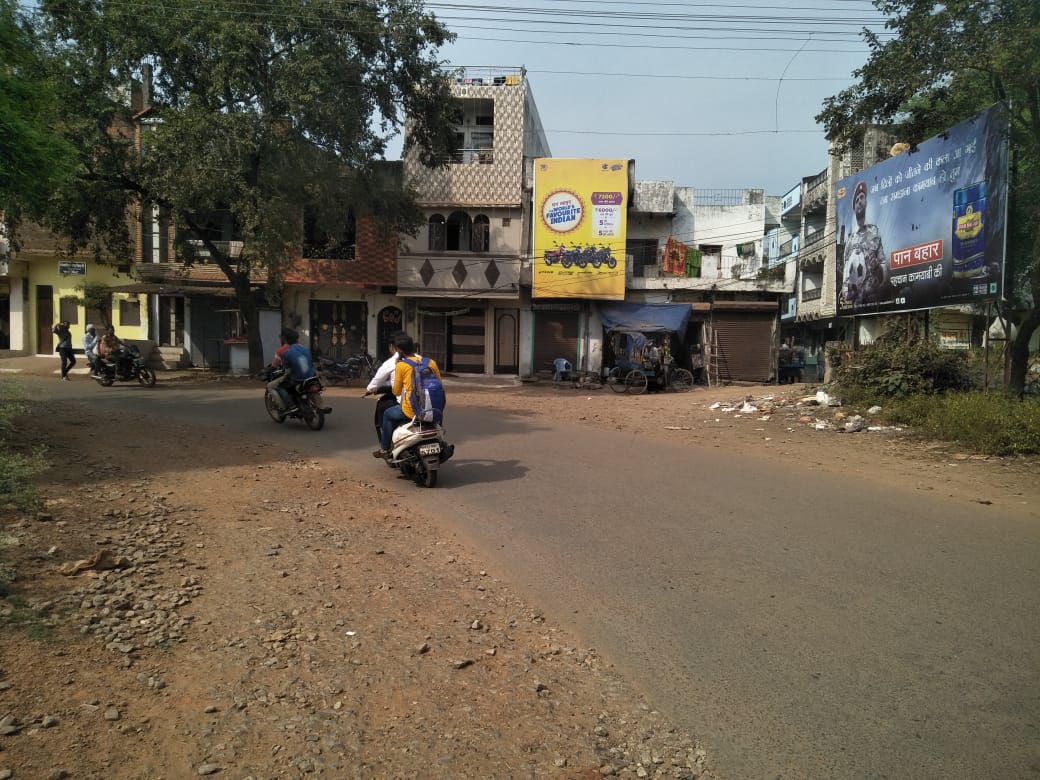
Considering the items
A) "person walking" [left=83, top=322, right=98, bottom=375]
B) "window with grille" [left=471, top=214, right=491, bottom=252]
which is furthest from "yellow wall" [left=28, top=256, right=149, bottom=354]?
"window with grille" [left=471, top=214, right=491, bottom=252]

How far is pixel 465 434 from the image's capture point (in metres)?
11.7

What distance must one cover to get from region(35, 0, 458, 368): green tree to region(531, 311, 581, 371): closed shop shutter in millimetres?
9279

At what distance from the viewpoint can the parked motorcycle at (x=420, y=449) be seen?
755 centimetres

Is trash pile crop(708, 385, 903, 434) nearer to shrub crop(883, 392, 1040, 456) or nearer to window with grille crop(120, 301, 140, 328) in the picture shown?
shrub crop(883, 392, 1040, 456)

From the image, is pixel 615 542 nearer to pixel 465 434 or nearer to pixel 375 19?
pixel 465 434

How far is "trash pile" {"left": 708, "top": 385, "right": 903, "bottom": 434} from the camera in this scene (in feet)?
40.9

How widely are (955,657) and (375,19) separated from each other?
20033mm

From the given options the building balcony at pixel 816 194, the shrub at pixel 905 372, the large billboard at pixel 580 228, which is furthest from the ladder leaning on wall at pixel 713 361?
the shrub at pixel 905 372

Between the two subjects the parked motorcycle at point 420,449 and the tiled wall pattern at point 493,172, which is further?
the tiled wall pattern at point 493,172

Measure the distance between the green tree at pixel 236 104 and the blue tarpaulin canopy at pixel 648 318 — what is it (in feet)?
33.8

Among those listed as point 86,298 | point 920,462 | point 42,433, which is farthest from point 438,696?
point 86,298

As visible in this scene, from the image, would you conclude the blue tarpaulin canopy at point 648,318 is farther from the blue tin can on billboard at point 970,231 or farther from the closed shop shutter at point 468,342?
the blue tin can on billboard at point 970,231

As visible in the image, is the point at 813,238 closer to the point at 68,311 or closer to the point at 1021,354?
the point at 1021,354

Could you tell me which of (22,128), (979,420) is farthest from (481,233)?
(22,128)
